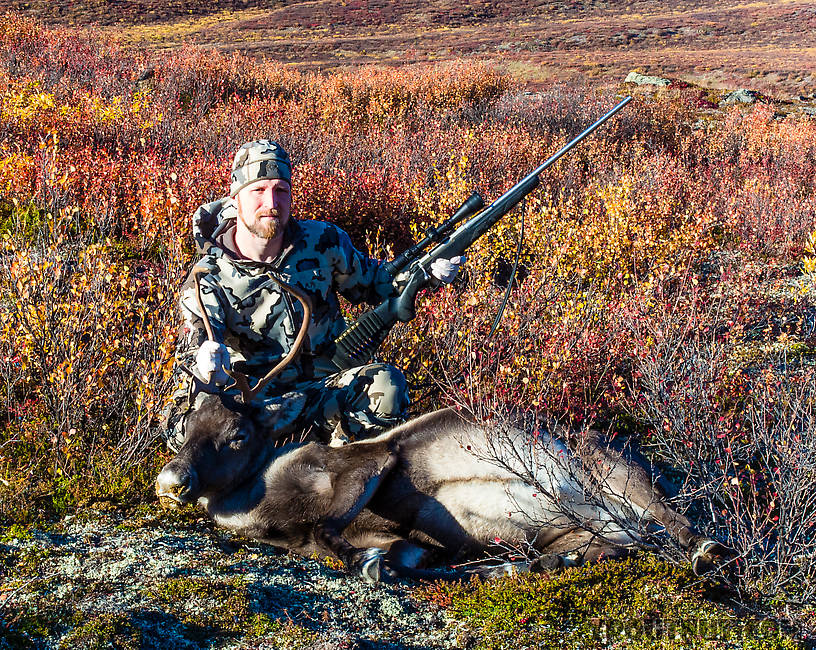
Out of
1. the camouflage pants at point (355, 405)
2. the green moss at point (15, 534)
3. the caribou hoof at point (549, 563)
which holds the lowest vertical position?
the caribou hoof at point (549, 563)

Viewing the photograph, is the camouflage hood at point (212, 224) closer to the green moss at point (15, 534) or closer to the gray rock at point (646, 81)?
the green moss at point (15, 534)

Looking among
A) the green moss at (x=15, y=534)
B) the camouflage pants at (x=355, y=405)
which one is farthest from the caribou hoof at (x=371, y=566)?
the green moss at (x=15, y=534)

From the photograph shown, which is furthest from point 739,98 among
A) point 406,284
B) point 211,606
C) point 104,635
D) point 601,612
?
point 104,635

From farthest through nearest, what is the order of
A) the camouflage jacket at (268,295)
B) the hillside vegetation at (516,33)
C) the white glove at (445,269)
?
the hillside vegetation at (516,33) → the white glove at (445,269) → the camouflage jacket at (268,295)

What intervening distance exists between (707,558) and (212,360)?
239 centimetres

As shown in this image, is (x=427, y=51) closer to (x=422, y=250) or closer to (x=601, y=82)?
(x=601, y=82)

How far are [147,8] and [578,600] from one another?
63.9m

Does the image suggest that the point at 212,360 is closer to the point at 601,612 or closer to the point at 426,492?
the point at 426,492

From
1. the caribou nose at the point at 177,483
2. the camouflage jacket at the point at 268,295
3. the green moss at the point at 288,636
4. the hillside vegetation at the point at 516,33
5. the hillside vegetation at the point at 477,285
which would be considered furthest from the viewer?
the hillside vegetation at the point at 516,33

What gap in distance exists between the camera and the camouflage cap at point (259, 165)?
3977 mm

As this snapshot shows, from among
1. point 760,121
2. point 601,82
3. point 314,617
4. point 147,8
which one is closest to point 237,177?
point 314,617

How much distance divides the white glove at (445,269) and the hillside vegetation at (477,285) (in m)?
0.54

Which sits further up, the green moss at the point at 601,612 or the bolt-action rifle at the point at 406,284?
the bolt-action rifle at the point at 406,284

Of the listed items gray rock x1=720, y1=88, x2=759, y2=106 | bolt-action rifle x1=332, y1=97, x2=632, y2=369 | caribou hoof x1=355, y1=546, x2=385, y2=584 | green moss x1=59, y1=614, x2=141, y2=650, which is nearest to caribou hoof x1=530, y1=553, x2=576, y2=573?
caribou hoof x1=355, y1=546, x2=385, y2=584
